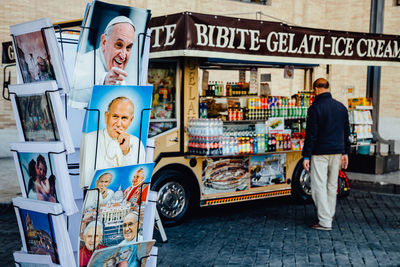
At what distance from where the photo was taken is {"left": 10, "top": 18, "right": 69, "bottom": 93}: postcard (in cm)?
278

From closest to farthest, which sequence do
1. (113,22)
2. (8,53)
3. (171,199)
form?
(113,22)
(171,199)
(8,53)

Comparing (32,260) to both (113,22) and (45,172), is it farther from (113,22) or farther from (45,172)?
(113,22)

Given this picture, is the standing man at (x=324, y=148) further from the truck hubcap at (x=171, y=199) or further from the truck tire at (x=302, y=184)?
the truck hubcap at (x=171, y=199)

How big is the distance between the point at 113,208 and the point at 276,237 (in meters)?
3.56

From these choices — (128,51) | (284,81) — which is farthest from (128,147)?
(284,81)

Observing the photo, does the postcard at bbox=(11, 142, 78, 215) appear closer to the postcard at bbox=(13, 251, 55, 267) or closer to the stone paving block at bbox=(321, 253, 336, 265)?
the postcard at bbox=(13, 251, 55, 267)

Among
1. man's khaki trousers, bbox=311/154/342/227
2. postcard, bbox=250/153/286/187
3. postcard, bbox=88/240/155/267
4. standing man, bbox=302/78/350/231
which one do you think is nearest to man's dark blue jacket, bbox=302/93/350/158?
standing man, bbox=302/78/350/231

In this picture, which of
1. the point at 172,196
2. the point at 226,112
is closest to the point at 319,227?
the point at 172,196

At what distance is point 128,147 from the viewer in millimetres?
3053

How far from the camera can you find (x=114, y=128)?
2.93 metres

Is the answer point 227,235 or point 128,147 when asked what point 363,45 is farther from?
point 128,147

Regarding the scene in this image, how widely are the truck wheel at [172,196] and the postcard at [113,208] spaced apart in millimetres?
3320

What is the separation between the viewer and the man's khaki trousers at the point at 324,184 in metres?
6.46

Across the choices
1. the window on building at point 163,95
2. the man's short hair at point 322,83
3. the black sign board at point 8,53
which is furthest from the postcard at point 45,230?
the black sign board at point 8,53
